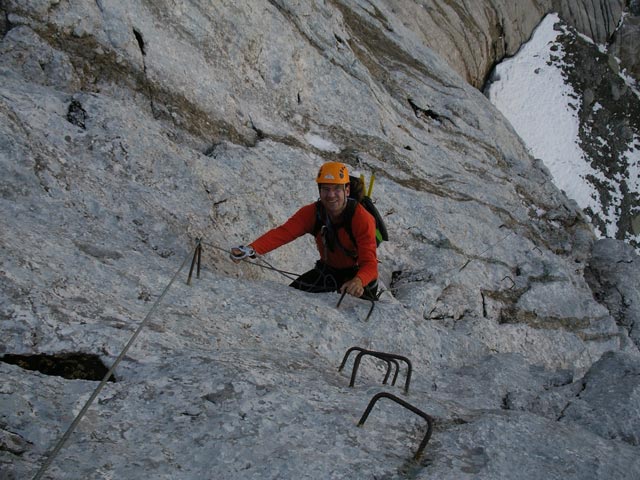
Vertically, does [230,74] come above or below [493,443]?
above

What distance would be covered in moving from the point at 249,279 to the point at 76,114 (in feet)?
13.9

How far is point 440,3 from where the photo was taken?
38156 mm

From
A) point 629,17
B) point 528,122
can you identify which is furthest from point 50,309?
point 629,17

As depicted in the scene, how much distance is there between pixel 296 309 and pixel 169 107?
642cm

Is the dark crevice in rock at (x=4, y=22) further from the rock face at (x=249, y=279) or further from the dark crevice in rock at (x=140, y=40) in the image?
the dark crevice in rock at (x=140, y=40)

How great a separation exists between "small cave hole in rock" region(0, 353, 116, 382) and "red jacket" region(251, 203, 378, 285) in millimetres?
3926

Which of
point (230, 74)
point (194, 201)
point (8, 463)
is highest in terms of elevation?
point (230, 74)

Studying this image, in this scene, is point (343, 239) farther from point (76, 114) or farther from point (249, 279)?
point (76, 114)

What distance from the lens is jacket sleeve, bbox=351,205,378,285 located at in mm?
8062

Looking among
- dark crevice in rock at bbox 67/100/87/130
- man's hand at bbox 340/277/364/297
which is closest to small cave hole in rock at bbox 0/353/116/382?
man's hand at bbox 340/277/364/297

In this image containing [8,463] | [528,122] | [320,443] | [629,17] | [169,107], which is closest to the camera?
[8,463]

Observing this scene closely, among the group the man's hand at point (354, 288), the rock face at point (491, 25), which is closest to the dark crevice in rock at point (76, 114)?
the man's hand at point (354, 288)

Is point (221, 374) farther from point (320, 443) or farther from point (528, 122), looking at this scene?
point (528, 122)

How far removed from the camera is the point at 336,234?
27.9 feet
